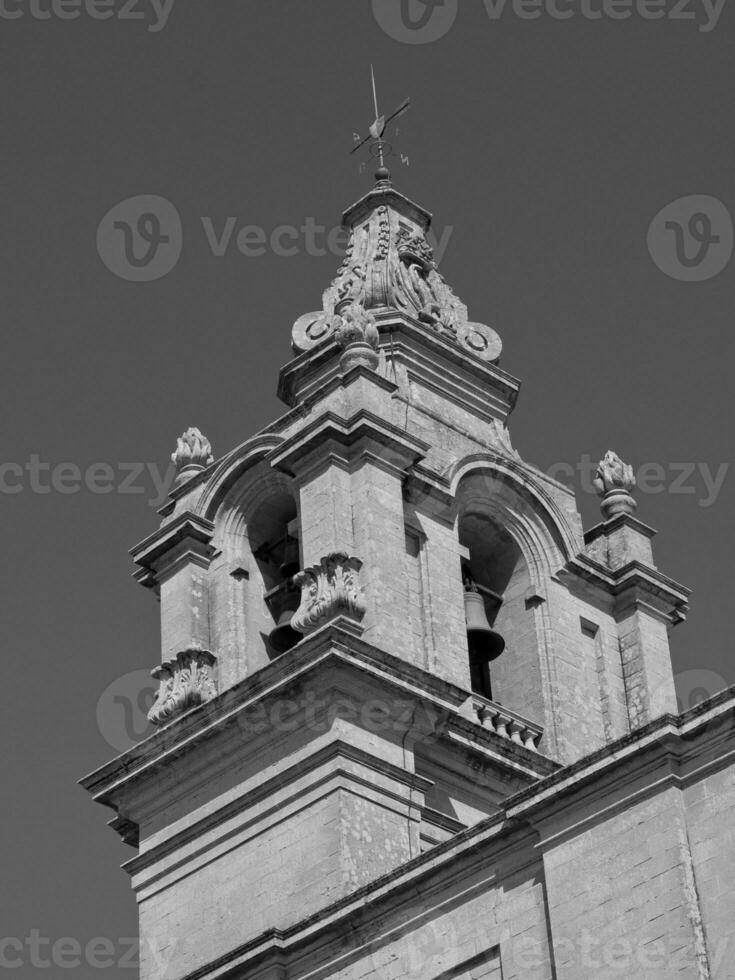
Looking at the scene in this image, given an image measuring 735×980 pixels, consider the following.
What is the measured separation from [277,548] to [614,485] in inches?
223

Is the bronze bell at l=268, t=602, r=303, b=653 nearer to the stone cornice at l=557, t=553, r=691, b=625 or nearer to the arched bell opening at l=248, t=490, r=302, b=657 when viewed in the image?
the arched bell opening at l=248, t=490, r=302, b=657

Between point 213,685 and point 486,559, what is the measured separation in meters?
5.36

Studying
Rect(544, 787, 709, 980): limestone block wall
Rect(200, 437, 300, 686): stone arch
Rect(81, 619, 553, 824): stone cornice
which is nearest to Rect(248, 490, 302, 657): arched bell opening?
Rect(200, 437, 300, 686): stone arch

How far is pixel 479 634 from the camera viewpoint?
40906 millimetres

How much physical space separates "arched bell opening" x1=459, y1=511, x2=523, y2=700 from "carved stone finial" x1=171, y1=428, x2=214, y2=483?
424 cm

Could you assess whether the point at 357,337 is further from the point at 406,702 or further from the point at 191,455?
the point at 406,702

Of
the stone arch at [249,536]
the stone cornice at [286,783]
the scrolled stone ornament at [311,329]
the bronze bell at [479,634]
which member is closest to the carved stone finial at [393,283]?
the scrolled stone ornament at [311,329]

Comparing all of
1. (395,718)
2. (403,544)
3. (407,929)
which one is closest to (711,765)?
(407,929)

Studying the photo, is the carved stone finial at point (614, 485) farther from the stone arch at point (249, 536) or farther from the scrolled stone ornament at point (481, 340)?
the stone arch at point (249, 536)

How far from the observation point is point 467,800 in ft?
124

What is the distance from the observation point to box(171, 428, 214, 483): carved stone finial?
140 ft

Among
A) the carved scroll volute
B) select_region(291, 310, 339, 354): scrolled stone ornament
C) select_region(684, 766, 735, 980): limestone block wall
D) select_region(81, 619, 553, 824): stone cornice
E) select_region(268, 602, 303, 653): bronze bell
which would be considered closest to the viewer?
select_region(684, 766, 735, 980): limestone block wall

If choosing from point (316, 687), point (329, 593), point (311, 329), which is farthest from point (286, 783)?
point (311, 329)

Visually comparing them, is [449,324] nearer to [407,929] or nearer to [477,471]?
[477,471]
